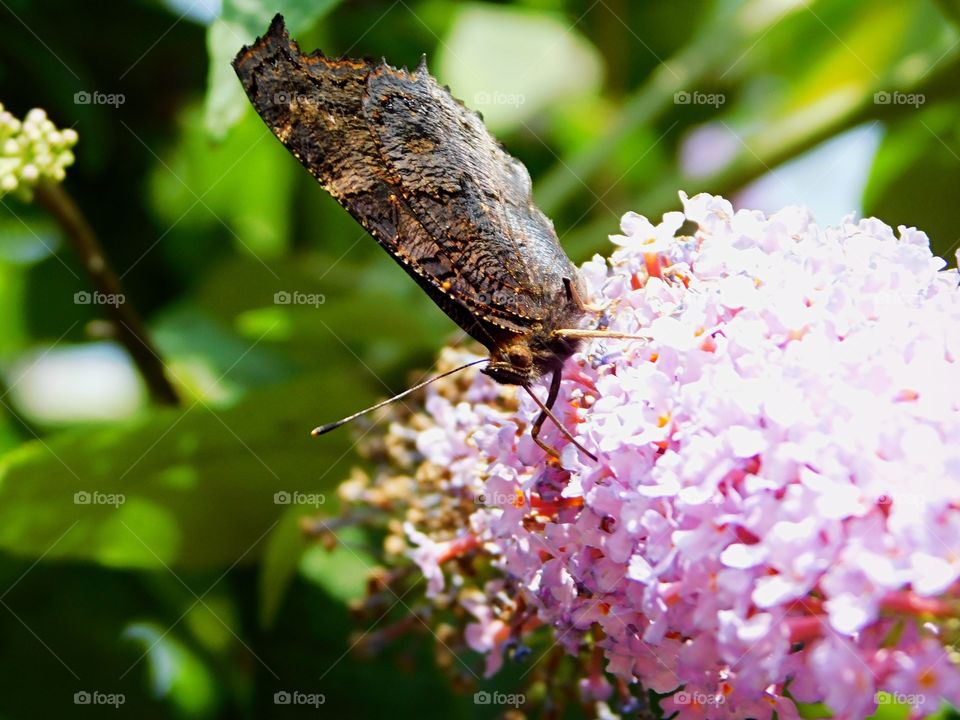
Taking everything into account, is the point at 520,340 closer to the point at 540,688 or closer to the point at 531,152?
the point at 540,688

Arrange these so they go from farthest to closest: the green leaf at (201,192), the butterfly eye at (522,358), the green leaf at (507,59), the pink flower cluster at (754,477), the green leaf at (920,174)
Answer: the green leaf at (507,59), the green leaf at (201,192), the green leaf at (920,174), the butterfly eye at (522,358), the pink flower cluster at (754,477)

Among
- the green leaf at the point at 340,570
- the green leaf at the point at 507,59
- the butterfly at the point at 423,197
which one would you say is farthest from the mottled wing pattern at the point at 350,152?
the green leaf at the point at 507,59

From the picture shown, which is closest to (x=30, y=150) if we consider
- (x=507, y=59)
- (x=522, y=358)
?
(x=522, y=358)

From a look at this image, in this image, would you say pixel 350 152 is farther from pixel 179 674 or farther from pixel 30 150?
pixel 179 674

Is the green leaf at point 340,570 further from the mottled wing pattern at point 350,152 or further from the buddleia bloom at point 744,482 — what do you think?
the mottled wing pattern at point 350,152

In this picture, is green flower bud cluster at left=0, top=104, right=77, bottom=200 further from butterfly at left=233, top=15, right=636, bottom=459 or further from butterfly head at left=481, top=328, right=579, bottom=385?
butterfly head at left=481, top=328, right=579, bottom=385

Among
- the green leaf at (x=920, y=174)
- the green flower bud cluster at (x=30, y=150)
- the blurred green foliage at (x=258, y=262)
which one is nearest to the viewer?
the green flower bud cluster at (x=30, y=150)
